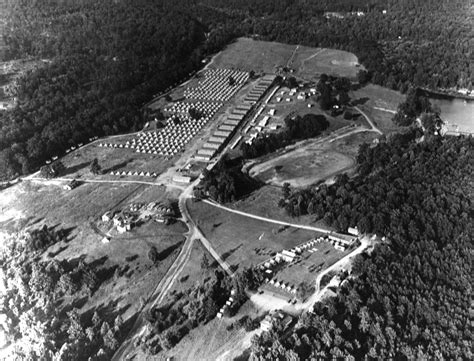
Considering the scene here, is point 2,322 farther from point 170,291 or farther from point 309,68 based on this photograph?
point 309,68

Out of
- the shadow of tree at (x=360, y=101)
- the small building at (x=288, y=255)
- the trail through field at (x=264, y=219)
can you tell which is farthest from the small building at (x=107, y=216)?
the shadow of tree at (x=360, y=101)

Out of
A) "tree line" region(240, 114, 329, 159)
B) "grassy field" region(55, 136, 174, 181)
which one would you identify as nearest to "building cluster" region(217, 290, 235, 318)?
"grassy field" region(55, 136, 174, 181)

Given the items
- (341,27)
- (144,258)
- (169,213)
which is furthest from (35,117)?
(341,27)

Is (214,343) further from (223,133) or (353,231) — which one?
(223,133)

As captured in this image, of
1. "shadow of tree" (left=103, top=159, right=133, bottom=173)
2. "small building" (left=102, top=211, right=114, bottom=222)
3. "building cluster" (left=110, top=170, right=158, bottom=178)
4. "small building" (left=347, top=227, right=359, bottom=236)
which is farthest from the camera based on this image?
"shadow of tree" (left=103, top=159, right=133, bottom=173)

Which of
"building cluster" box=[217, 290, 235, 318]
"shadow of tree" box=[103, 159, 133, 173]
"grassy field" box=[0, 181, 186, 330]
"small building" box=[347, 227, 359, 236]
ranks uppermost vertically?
"small building" box=[347, 227, 359, 236]

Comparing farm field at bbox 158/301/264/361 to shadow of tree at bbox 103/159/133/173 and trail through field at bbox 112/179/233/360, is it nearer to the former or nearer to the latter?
trail through field at bbox 112/179/233/360
